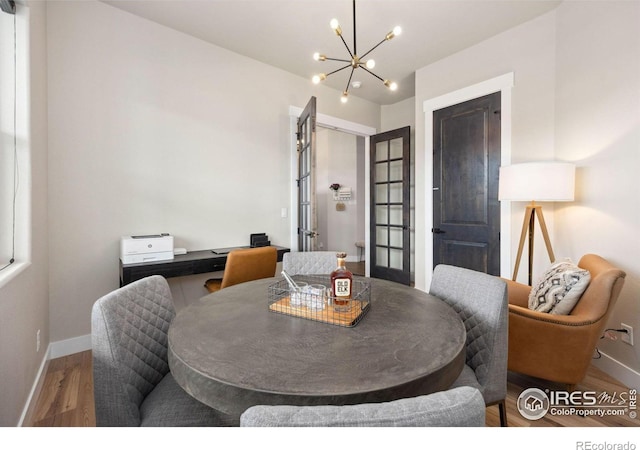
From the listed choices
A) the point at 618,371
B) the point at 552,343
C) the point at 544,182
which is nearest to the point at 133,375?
the point at 552,343

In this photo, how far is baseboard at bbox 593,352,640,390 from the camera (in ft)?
6.31

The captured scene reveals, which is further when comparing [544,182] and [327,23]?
[327,23]

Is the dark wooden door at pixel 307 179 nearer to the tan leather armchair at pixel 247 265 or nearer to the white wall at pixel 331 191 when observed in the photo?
the tan leather armchair at pixel 247 265

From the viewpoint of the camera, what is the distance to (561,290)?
70.5 inches

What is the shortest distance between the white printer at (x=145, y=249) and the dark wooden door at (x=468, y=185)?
110 inches

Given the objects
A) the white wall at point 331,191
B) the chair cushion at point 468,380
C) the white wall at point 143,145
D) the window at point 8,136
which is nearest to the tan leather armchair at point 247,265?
the white wall at point 143,145

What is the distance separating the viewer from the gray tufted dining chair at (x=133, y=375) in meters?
0.97

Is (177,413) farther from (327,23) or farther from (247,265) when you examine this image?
(327,23)

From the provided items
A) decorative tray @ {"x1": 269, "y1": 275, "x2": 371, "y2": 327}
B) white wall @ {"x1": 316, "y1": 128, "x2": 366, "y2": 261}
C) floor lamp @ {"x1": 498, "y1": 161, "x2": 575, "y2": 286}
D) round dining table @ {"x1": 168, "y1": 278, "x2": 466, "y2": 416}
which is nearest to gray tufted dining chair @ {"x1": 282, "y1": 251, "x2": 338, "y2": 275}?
decorative tray @ {"x1": 269, "y1": 275, "x2": 371, "y2": 327}

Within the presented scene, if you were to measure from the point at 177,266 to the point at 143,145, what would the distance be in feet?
3.68

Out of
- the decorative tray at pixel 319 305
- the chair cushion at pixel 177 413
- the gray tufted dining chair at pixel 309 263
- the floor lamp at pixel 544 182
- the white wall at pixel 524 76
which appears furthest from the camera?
the white wall at pixel 524 76

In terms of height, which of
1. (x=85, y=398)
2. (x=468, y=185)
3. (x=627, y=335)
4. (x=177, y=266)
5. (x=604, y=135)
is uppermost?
(x=604, y=135)
